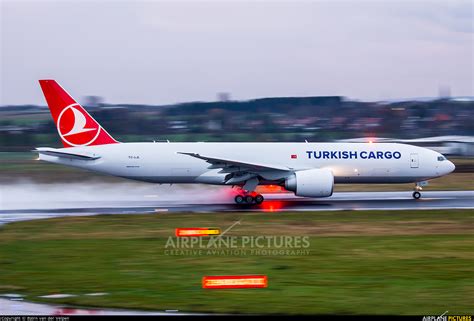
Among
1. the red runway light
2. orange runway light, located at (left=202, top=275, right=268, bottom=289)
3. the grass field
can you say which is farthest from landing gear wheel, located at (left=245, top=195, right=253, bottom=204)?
orange runway light, located at (left=202, top=275, right=268, bottom=289)

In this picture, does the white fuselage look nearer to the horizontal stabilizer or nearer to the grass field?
the horizontal stabilizer

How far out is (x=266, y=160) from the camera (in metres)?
33.1

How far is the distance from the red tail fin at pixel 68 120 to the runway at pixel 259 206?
2994 millimetres

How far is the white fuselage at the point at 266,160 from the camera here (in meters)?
32.4

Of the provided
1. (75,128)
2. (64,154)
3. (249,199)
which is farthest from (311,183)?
(75,128)

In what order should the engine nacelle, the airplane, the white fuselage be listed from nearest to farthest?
the engine nacelle, the airplane, the white fuselage

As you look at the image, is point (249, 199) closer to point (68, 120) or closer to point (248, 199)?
point (248, 199)

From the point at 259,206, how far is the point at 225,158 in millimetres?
3100

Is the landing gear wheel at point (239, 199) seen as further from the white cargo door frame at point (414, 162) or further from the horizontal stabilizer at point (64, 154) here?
the white cargo door frame at point (414, 162)

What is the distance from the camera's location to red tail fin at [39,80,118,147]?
33156mm

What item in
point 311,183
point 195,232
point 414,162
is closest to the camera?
point 195,232

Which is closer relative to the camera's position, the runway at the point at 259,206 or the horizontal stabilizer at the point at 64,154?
the runway at the point at 259,206

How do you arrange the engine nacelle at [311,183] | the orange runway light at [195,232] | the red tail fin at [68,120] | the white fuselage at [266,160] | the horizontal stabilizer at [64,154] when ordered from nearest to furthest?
the orange runway light at [195,232]
the engine nacelle at [311,183]
the horizontal stabilizer at [64,154]
the white fuselage at [266,160]
the red tail fin at [68,120]

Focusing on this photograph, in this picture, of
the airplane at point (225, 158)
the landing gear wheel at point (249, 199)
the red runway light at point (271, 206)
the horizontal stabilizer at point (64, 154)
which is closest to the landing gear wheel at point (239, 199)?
the airplane at point (225, 158)
